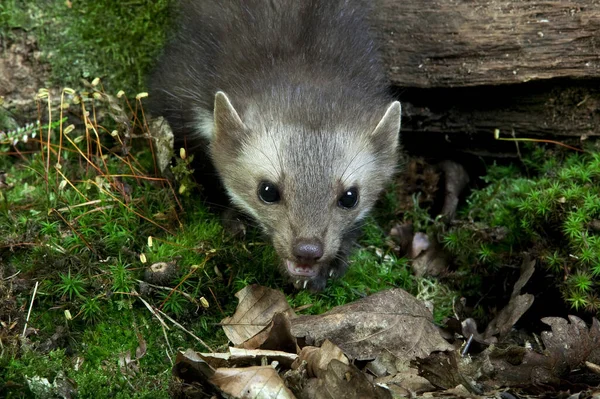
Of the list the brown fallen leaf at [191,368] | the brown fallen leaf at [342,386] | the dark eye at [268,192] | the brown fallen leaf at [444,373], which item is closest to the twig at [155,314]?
the brown fallen leaf at [191,368]

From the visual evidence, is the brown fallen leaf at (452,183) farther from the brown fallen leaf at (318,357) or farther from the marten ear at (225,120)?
the brown fallen leaf at (318,357)

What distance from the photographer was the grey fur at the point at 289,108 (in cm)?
553

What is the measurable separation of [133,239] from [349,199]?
1718 mm

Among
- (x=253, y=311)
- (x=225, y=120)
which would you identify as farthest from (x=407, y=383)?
(x=225, y=120)

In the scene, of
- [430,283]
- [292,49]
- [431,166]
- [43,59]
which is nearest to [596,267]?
[430,283]

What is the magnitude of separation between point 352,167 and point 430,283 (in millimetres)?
1433

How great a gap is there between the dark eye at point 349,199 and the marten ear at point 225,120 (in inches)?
36.5

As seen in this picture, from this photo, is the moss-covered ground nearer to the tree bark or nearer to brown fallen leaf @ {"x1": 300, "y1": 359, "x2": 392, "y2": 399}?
the tree bark

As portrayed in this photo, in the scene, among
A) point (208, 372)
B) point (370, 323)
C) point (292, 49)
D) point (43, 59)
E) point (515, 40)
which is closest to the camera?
point (208, 372)

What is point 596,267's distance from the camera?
5.68 meters

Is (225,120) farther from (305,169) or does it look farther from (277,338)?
(277,338)

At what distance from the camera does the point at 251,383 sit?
4438 mm

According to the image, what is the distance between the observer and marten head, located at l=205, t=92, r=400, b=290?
542 centimetres

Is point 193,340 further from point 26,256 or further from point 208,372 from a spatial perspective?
point 26,256
